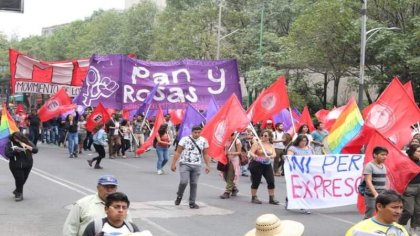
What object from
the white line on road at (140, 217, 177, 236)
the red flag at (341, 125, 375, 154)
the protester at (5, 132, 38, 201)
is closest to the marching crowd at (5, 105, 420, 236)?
the protester at (5, 132, 38, 201)

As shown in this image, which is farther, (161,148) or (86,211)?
(161,148)

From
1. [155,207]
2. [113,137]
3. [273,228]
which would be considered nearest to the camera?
[273,228]

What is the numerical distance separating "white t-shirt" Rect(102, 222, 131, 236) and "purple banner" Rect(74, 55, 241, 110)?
1512cm

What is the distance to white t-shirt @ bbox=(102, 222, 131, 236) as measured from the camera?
4230 mm

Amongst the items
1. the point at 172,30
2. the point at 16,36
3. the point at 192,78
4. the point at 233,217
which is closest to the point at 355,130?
the point at 233,217

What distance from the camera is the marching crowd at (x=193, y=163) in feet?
14.4

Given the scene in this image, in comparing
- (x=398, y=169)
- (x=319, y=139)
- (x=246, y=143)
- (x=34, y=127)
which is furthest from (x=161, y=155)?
(x=398, y=169)

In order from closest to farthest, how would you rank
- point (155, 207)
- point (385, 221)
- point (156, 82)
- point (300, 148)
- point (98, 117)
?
1. point (385, 221)
2. point (155, 207)
3. point (300, 148)
4. point (156, 82)
5. point (98, 117)

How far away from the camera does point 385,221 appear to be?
174 inches

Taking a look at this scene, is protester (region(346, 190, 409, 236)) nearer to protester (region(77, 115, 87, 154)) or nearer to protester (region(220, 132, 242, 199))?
protester (region(220, 132, 242, 199))

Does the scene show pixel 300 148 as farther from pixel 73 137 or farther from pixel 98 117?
pixel 98 117

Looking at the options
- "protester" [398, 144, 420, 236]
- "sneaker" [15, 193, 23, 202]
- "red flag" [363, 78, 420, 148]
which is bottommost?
"sneaker" [15, 193, 23, 202]

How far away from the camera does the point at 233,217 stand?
9.87 meters

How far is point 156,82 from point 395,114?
9495mm
